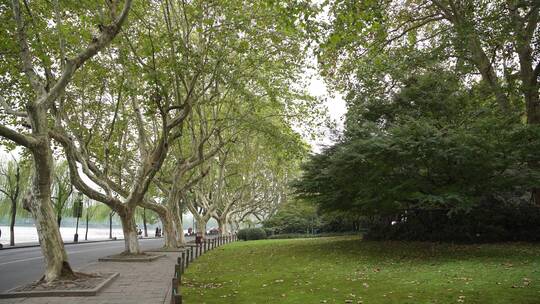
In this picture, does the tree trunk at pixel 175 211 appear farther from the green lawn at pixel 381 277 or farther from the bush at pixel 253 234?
the bush at pixel 253 234

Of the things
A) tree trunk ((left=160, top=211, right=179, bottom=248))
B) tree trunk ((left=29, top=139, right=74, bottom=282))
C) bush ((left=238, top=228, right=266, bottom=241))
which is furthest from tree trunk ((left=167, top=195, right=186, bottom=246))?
tree trunk ((left=29, top=139, right=74, bottom=282))

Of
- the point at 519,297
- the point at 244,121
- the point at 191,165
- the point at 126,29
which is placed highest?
the point at 126,29

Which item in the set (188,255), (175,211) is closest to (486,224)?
(188,255)

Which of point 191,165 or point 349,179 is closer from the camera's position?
point 349,179

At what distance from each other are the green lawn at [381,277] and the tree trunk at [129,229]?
4.05 m

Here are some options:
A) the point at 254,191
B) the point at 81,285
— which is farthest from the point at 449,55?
the point at 254,191

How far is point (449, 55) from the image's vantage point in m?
17.3

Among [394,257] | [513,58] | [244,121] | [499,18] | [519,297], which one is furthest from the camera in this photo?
[244,121]

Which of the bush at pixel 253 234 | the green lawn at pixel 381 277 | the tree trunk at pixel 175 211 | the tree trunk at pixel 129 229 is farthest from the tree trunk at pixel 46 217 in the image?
the bush at pixel 253 234

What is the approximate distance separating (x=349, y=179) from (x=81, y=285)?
11.0 m

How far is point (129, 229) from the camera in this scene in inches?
825

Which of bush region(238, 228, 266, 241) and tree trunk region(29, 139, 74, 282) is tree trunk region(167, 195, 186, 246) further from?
tree trunk region(29, 139, 74, 282)

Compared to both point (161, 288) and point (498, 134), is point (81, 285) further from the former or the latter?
point (498, 134)

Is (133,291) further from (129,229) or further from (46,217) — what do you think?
(129,229)
